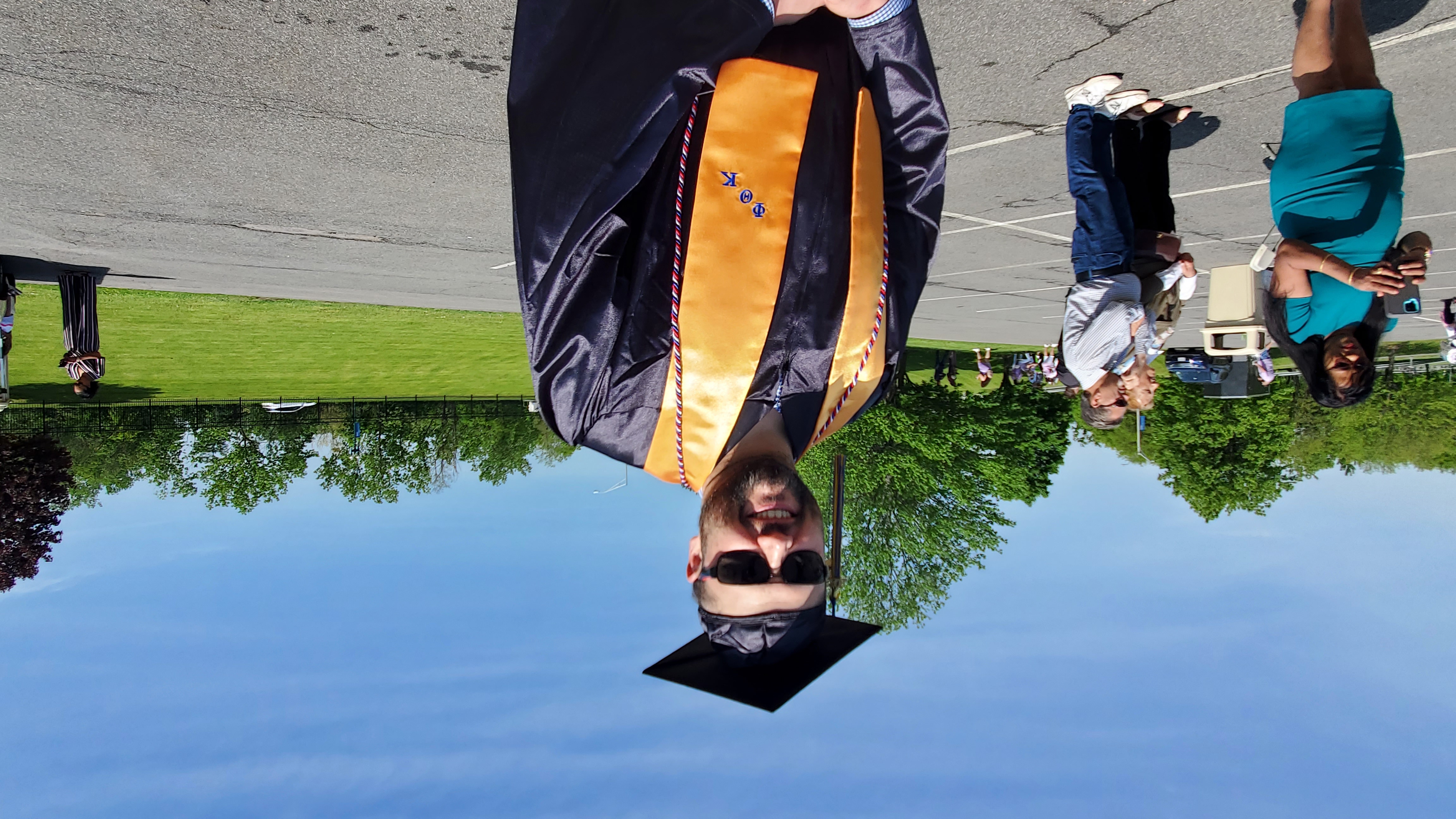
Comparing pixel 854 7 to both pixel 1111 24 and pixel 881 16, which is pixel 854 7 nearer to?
pixel 881 16

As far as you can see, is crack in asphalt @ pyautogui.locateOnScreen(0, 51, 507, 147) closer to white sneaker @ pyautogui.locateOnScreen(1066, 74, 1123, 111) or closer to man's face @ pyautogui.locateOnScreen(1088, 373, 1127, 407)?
white sneaker @ pyautogui.locateOnScreen(1066, 74, 1123, 111)

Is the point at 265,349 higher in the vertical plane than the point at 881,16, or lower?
higher

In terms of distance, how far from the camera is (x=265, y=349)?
18406mm

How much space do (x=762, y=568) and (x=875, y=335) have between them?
76cm

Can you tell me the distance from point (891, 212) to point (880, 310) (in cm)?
33

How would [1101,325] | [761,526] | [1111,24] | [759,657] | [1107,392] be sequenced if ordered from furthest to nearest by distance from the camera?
[1107,392]
[1101,325]
[1111,24]
[759,657]
[761,526]

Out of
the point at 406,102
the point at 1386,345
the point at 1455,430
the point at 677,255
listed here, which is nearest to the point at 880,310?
the point at 677,255

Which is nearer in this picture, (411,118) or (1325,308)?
(1325,308)

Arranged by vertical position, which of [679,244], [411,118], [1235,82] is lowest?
[679,244]

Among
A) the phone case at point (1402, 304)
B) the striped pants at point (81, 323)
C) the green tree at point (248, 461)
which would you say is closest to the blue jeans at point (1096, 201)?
the phone case at point (1402, 304)

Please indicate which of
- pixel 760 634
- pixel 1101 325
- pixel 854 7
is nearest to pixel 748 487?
pixel 760 634

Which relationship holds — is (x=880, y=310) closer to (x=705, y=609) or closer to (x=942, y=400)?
(x=705, y=609)

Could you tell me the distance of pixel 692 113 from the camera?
80.4 inches

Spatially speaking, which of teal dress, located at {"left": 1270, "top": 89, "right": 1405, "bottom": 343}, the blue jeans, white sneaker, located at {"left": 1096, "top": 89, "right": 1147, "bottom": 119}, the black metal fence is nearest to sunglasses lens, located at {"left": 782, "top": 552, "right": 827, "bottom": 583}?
the blue jeans
